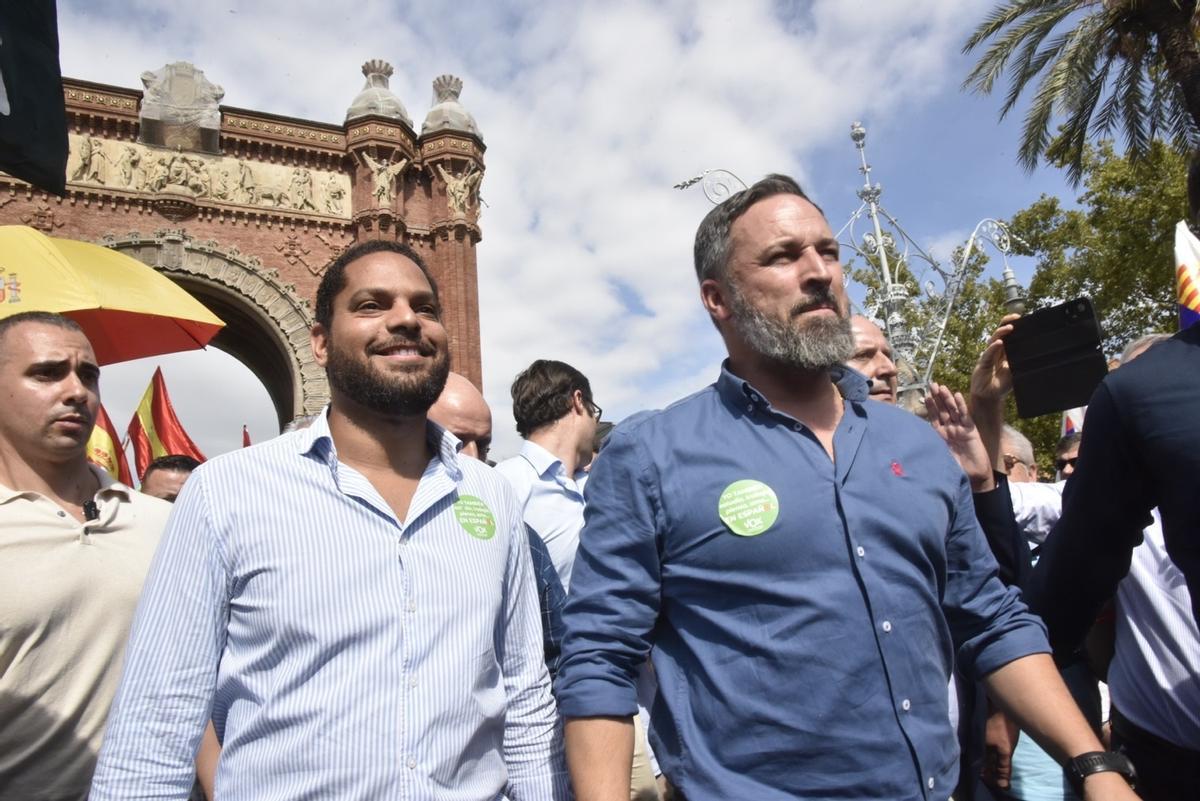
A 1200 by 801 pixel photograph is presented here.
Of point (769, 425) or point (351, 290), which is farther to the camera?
point (351, 290)

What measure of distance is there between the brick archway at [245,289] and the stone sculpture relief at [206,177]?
3.62 ft

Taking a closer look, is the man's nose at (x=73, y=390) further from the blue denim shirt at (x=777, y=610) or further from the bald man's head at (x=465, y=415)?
the blue denim shirt at (x=777, y=610)

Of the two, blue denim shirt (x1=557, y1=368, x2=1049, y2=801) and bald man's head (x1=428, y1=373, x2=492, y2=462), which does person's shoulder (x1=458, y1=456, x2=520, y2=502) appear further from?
bald man's head (x1=428, y1=373, x2=492, y2=462)

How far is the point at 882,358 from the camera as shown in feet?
11.6

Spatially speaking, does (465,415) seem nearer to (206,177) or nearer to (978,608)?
(978,608)

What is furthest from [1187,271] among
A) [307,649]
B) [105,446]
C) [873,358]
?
[105,446]

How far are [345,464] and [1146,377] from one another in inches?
71.3

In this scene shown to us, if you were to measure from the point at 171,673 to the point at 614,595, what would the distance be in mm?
934

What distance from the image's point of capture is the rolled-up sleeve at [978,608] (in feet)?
6.25

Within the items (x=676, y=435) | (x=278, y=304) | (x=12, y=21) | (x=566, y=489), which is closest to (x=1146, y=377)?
(x=676, y=435)

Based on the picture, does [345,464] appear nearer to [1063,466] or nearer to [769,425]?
[769,425]

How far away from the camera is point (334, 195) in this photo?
18297 millimetres

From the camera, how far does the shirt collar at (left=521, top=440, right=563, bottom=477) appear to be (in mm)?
3795

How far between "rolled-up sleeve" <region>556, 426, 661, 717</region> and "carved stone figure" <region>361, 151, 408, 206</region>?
17.2 m
